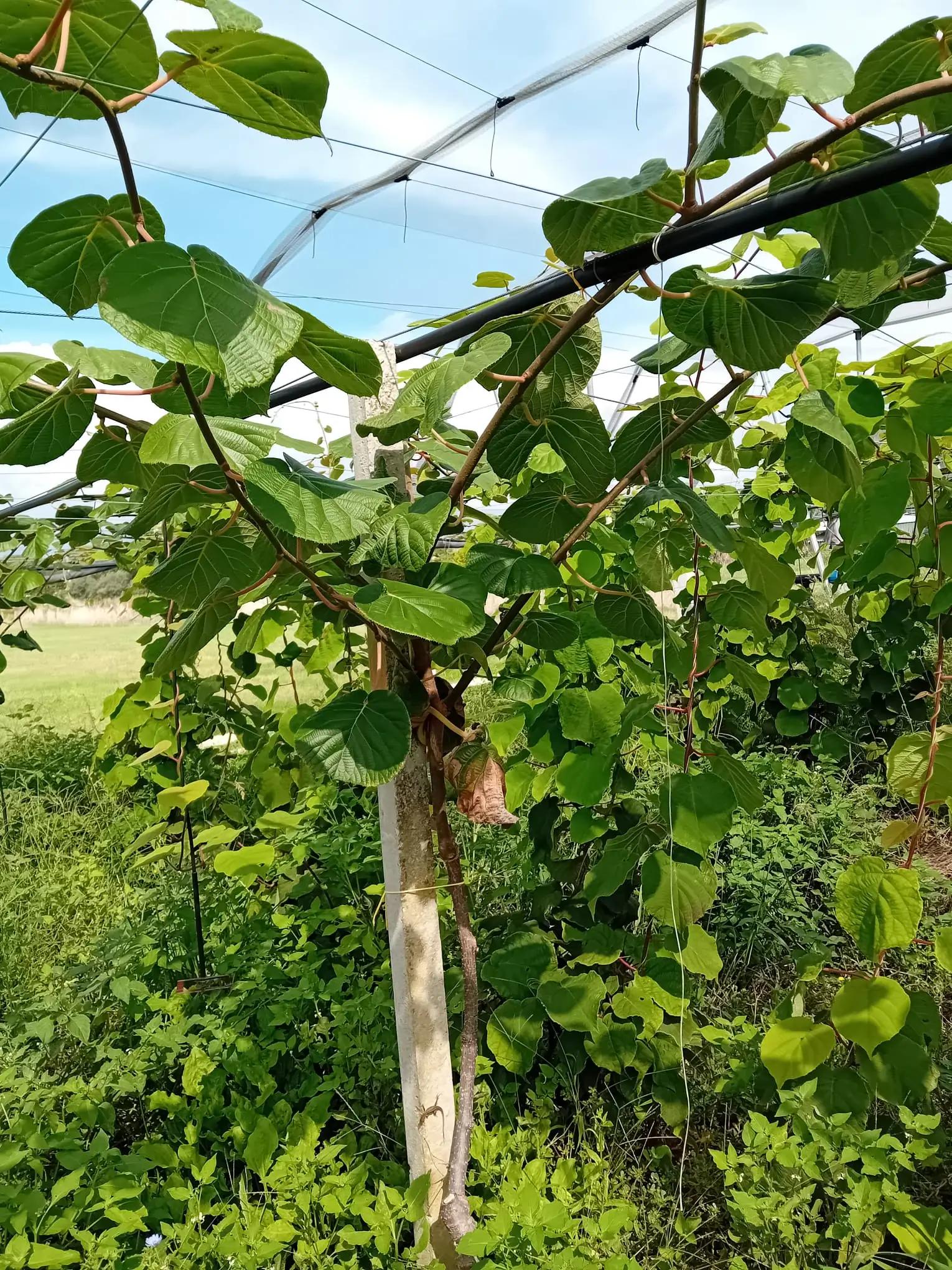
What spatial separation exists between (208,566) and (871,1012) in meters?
0.93

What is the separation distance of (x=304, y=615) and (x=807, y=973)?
112cm

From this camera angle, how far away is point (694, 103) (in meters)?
0.63

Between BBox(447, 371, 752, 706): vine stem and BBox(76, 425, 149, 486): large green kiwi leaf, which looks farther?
BBox(447, 371, 752, 706): vine stem

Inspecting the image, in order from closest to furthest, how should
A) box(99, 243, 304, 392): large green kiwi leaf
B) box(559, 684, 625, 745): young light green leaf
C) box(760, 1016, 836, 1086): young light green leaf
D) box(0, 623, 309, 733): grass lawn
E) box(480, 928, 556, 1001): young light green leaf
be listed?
box(99, 243, 304, 392): large green kiwi leaf < box(760, 1016, 836, 1086): young light green leaf < box(559, 684, 625, 745): young light green leaf < box(480, 928, 556, 1001): young light green leaf < box(0, 623, 309, 733): grass lawn

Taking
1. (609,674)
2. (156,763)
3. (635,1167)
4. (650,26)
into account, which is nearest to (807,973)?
(635,1167)

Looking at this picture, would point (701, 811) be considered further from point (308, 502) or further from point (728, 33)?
point (728, 33)

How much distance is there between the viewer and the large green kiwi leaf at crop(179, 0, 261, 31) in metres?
0.45

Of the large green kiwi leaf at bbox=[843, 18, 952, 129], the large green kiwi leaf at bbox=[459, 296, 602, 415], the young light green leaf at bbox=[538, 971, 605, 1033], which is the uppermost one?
the large green kiwi leaf at bbox=[843, 18, 952, 129]

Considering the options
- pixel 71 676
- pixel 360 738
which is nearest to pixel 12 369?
pixel 360 738

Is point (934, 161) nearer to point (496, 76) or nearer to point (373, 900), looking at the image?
point (496, 76)

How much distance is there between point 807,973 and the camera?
3.52 feet

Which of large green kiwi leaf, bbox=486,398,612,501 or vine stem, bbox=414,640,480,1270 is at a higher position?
large green kiwi leaf, bbox=486,398,612,501

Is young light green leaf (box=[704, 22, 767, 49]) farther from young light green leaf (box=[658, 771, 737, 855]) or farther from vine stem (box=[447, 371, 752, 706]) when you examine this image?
young light green leaf (box=[658, 771, 737, 855])

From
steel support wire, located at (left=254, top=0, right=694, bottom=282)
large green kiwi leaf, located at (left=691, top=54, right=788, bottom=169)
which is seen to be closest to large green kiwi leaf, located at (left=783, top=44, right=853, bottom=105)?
large green kiwi leaf, located at (left=691, top=54, right=788, bottom=169)
